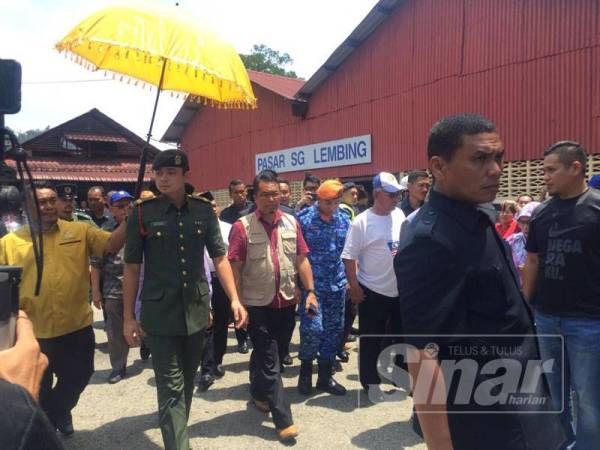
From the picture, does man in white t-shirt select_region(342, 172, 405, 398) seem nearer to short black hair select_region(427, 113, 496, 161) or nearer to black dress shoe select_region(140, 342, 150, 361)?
short black hair select_region(427, 113, 496, 161)

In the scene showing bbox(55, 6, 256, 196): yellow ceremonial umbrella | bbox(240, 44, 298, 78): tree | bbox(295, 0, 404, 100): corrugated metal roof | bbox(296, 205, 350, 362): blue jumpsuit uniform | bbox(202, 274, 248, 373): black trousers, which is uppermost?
bbox(240, 44, 298, 78): tree

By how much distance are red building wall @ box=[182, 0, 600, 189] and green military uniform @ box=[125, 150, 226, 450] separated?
361 inches

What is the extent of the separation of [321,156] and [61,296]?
41.3ft

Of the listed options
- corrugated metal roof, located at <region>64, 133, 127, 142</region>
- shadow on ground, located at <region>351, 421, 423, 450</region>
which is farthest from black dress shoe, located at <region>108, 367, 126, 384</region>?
corrugated metal roof, located at <region>64, 133, 127, 142</region>

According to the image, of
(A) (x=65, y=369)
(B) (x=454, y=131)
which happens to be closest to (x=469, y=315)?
(B) (x=454, y=131)

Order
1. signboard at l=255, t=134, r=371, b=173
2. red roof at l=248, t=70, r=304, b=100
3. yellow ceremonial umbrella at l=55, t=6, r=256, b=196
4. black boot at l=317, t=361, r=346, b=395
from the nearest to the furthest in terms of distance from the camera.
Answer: yellow ceremonial umbrella at l=55, t=6, r=256, b=196 → black boot at l=317, t=361, r=346, b=395 → signboard at l=255, t=134, r=371, b=173 → red roof at l=248, t=70, r=304, b=100

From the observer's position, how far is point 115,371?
486 centimetres

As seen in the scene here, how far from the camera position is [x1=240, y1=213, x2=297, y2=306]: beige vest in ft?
12.7

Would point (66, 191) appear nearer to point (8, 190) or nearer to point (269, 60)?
point (8, 190)

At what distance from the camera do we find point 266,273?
12.8 feet

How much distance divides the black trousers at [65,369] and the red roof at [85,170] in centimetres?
2200

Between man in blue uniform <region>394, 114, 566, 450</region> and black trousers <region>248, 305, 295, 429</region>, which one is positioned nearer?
man in blue uniform <region>394, 114, 566, 450</region>

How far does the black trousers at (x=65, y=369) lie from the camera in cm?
337

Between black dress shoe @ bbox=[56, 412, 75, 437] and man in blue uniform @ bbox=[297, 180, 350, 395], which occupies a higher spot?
man in blue uniform @ bbox=[297, 180, 350, 395]
